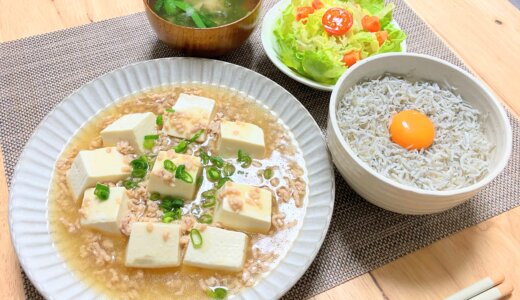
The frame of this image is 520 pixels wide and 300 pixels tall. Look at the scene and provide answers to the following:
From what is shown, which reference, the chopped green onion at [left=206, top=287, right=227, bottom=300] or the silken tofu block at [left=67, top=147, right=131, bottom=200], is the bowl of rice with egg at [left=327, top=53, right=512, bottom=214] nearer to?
the chopped green onion at [left=206, top=287, right=227, bottom=300]

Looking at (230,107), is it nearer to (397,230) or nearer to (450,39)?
(397,230)

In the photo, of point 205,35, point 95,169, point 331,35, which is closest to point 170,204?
point 95,169

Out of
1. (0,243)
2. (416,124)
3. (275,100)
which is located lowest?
(0,243)

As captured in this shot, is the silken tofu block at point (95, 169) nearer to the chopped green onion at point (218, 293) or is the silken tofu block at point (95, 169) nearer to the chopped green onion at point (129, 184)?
the chopped green onion at point (129, 184)

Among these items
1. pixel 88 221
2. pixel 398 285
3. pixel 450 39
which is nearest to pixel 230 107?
pixel 88 221

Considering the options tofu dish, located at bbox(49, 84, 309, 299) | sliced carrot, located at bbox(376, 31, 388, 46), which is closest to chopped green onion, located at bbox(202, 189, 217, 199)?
tofu dish, located at bbox(49, 84, 309, 299)

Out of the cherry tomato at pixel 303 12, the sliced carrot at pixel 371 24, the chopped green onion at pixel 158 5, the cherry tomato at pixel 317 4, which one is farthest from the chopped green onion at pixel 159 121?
the sliced carrot at pixel 371 24

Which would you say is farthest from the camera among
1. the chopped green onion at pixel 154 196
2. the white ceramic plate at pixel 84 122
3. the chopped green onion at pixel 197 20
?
the chopped green onion at pixel 197 20

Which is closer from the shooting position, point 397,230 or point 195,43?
point 397,230

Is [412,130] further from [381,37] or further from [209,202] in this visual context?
[209,202]
